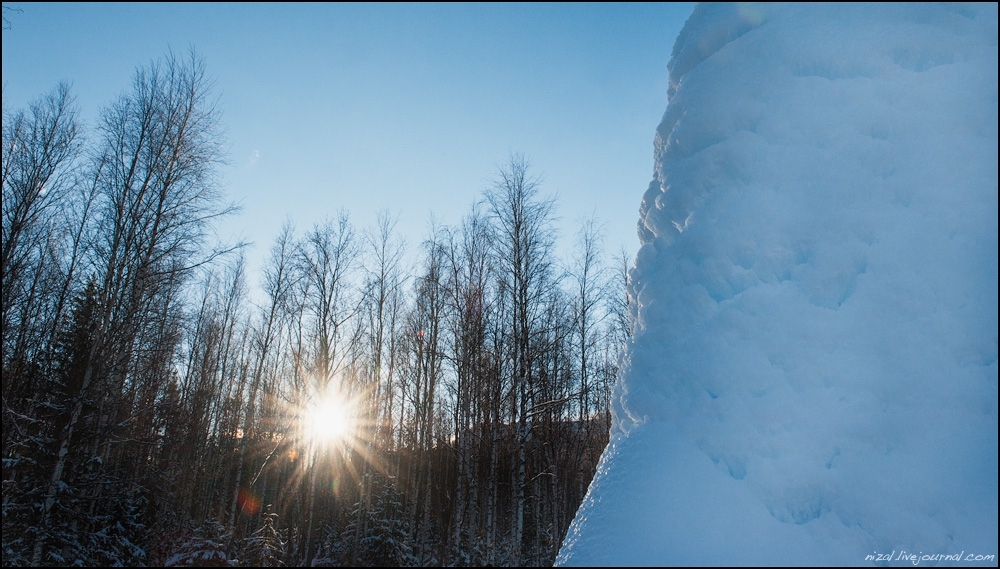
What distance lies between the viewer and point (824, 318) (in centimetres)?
252

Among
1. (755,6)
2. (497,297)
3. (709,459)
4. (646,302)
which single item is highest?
(497,297)

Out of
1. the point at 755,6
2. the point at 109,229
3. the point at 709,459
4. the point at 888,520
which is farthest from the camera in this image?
the point at 109,229

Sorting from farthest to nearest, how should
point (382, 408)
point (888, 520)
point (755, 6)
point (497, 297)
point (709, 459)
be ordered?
point (382, 408) < point (497, 297) < point (755, 6) < point (709, 459) < point (888, 520)

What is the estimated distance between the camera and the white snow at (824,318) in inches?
87.4

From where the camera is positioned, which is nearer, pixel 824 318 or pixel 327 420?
pixel 824 318

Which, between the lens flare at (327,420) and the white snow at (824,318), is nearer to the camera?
the white snow at (824,318)

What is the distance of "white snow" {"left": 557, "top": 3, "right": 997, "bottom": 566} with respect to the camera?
2221 mm

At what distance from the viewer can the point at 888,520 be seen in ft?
7.02

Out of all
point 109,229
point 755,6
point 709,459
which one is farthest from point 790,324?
point 109,229

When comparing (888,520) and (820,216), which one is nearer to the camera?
(888,520)

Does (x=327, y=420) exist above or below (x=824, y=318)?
above

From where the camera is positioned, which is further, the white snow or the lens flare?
the lens flare

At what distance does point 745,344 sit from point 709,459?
0.64 m

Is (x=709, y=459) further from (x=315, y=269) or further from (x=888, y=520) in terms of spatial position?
(x=315, y=269)
